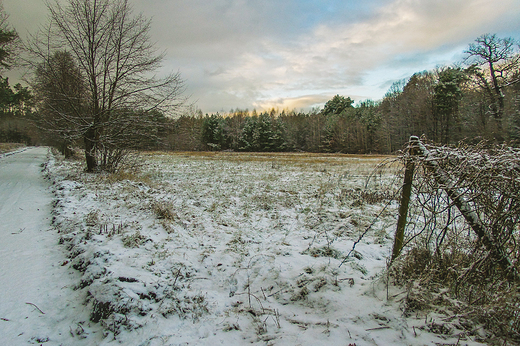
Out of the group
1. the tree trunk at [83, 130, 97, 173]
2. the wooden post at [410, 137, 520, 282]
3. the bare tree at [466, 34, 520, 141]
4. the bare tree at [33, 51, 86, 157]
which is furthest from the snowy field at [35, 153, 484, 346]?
the bare tree at [466, 34, 520, 141]

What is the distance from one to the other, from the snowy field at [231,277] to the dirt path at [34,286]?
0.11 metres

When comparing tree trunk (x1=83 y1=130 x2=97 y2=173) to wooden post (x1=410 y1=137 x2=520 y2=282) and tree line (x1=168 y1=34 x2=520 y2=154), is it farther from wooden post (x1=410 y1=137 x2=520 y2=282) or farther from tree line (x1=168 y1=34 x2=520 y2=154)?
wooden post (x1=410 y1=137 x2=520 y2=282)

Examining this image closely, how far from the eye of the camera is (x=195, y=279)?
3.84 m

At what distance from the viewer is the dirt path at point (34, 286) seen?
2.66m

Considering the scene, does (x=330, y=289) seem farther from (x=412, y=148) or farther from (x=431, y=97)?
(x=431, y=97)

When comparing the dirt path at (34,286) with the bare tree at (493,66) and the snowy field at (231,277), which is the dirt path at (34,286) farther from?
the bare tree at (493,66)

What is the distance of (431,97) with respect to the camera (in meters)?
37.9

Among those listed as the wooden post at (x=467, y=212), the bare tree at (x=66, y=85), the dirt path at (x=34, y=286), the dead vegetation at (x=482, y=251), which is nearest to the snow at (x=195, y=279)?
the dirt path at (x=34, y=286)

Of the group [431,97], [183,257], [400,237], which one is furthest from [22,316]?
[431,97]

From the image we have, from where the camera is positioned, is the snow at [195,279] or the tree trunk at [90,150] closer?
the snow at [195,279]

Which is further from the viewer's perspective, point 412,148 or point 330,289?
point 330,289

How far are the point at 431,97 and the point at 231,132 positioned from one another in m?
44.4

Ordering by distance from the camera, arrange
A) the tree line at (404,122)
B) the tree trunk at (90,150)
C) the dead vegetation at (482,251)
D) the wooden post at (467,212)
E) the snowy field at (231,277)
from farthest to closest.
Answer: the tree line at (404,122) → the tree trunk at (90,150) → the snowy field at (231,277) → the wooden post at (467,212) → the dead vegetation at (482,251)

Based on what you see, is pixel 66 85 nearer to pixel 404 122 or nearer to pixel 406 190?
pixel 406 190
